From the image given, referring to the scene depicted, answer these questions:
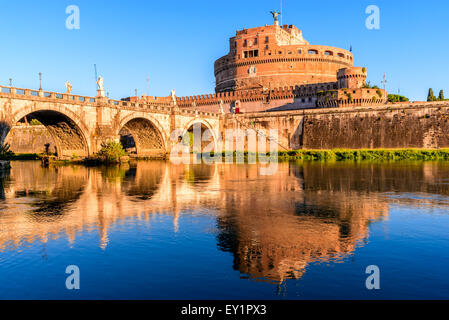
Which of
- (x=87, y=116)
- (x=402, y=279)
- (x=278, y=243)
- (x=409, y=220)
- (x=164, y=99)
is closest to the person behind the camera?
(x=402, y=279)

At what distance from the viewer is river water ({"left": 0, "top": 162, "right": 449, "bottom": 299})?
6164mm

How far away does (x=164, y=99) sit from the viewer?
88.2 meters

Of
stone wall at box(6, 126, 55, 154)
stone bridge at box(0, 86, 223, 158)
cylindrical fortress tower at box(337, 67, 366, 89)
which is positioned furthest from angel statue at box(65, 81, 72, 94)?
cylindrical fortress tower at box(337, 67, 366, 89)

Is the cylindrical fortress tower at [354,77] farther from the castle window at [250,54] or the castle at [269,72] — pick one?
the castle window at [250,54]

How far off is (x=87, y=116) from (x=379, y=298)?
116ft

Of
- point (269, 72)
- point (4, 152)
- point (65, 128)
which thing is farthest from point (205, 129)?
point (4, 152)

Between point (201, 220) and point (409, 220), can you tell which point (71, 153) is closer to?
point (201, 220)

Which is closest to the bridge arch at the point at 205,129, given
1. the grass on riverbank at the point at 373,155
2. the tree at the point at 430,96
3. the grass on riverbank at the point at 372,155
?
the grass on riverbank at the point at 372,155

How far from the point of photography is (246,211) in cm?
1259

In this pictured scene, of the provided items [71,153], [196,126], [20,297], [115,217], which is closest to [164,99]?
[196,126]

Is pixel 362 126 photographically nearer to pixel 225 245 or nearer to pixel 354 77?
pixel 354 77

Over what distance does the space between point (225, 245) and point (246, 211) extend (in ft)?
13.4

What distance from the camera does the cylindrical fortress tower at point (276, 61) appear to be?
77.7m

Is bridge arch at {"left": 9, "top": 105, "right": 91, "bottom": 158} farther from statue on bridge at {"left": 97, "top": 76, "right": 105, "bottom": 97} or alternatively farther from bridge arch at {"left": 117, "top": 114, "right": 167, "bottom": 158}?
bridge arch at {"left": 117, "top": 114, "right": 167, "bottom": 158}
